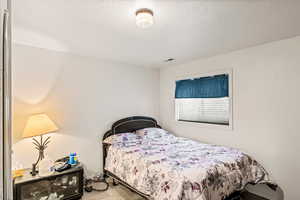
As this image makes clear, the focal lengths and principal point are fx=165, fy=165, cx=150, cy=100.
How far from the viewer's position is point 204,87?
3.39m

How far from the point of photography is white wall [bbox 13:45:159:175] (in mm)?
2582

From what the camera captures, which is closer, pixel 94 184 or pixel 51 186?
pixel 51 186

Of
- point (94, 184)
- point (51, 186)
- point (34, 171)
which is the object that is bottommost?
point (94, 184)

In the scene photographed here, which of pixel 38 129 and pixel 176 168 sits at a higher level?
pixel 38 129

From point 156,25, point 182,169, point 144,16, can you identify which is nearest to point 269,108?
point 182,169

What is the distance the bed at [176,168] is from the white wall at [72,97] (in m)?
0.38

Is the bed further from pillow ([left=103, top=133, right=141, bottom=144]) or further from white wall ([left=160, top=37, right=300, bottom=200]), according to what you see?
white wall ([left=160, top=37, right=300, bottom=200])

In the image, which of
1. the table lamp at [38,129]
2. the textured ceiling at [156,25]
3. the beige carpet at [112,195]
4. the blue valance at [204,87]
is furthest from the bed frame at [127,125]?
the textured ceiling at [156,25]

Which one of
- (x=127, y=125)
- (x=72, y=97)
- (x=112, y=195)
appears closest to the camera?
(x=112, y=195)

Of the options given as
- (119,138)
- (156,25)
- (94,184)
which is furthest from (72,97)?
(156,25)

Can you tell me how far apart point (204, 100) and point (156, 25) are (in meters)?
2.06

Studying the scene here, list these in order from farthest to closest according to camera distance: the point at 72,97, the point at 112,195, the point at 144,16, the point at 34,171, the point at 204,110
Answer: the point at 204,110, the point at 72,97, the point at 112,195, the point at 34,171, the point at 144,16

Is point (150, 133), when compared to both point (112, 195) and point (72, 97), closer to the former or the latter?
point (112, 195)

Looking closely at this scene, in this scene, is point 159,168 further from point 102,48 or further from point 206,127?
point 102,48
